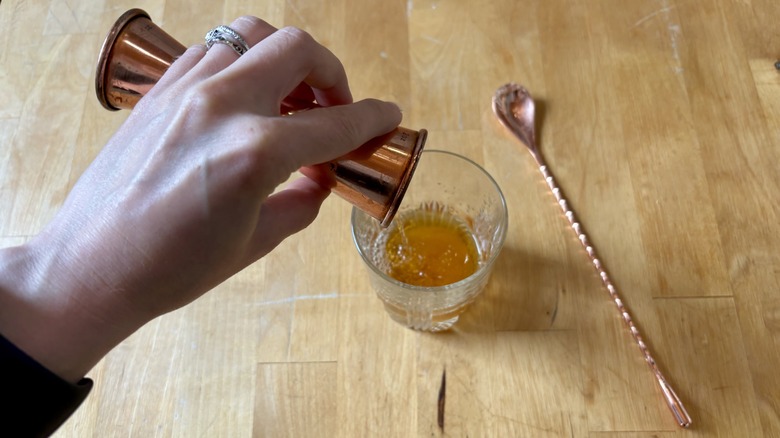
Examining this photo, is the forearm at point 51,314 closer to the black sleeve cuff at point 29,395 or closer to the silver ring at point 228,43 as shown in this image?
the black sleeve cuff at point 29,395

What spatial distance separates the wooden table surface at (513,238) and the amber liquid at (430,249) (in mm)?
37

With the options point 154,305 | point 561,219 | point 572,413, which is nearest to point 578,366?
point 572,413

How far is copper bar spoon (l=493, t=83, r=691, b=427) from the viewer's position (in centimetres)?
56

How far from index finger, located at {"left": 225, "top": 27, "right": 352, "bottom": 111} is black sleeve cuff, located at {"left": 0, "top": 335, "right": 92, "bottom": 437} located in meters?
0.20

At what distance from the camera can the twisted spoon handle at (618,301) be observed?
21.6 inches

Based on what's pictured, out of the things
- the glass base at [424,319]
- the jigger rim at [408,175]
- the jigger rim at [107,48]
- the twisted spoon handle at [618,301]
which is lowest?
the twisted spoon handle at [618,301]

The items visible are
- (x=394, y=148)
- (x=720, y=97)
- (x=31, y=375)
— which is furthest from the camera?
(x=720, y=97)

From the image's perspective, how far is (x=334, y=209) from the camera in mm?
651

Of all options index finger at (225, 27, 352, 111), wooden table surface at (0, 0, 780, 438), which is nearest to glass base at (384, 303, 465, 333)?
wooden table surface at (0, 0, 780, 438)

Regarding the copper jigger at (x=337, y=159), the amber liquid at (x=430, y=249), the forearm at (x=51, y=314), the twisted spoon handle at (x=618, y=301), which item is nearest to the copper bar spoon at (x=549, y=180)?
the twisted spoon handle at (x=618, y=301)

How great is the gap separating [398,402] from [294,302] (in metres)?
0.14

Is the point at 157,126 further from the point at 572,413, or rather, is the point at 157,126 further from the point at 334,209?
the point at 572,413

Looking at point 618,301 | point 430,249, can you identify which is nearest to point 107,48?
point 430,249

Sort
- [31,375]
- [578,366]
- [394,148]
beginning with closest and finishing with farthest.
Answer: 1. [31,375]
2. [394,148]
3. [578,366]
